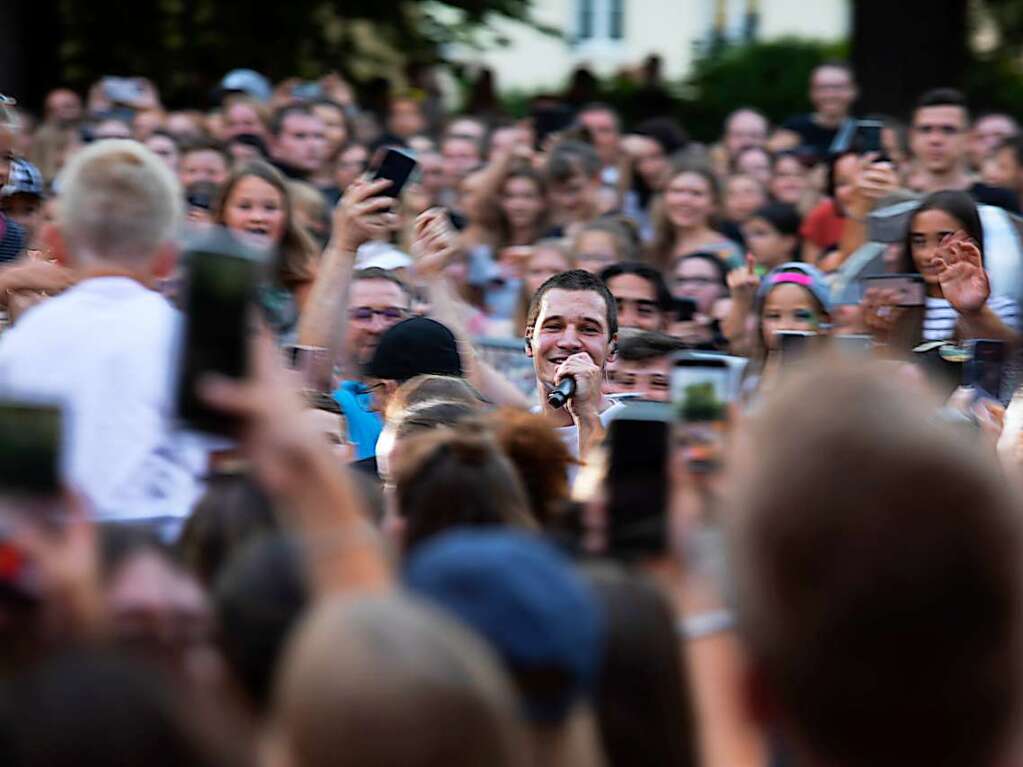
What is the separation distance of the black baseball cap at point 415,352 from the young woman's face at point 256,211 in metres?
1.06

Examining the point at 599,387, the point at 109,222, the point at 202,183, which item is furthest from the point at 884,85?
the point at 109,222

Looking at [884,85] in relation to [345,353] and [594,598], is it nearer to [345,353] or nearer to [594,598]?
[345,353]

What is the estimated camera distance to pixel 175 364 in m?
2.46

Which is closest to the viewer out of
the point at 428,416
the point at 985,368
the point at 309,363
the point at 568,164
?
the point at 428,416

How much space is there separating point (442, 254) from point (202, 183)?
8.95 ft

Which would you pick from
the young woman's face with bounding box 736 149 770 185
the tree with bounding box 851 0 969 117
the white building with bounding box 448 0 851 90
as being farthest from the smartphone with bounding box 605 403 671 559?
the white building with bounding box 448 0 851 90

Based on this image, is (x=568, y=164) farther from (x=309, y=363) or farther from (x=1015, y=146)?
(x=309, y=363)

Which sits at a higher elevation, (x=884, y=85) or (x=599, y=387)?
(x=884, y=85)

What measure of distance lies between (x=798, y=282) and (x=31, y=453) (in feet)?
14.3

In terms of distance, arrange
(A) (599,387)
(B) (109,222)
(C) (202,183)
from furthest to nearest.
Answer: (C) (202,183)
(A) (599,387)
(B) (109,222)

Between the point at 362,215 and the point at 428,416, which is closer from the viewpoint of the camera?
the point at 428,416

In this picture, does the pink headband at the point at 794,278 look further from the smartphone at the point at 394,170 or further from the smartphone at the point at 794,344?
the smartphone at the point at 794,344

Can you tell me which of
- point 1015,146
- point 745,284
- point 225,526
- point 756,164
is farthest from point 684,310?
point 225,526

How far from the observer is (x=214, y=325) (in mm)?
2402
